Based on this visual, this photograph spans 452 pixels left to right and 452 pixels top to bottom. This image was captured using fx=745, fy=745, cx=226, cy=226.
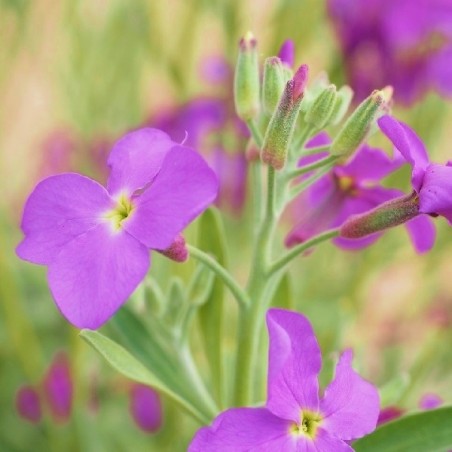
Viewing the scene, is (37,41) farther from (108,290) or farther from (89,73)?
(108,290)

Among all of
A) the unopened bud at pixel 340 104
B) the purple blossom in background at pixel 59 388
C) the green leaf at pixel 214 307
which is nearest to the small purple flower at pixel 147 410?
the purple blossom in background at pixel 59 388

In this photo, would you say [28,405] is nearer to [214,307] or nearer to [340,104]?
[214,307]

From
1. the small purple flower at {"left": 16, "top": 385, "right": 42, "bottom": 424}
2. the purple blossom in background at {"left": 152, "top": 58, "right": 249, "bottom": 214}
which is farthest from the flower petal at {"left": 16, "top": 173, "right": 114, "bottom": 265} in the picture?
the small purple flower at {"left": 16, "top": 385, "right": 42, "bottom": 424}

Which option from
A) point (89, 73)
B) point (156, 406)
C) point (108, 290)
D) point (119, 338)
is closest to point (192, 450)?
point (108, 290)

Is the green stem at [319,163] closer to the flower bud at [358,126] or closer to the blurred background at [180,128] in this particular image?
the flower bud at [358,126]

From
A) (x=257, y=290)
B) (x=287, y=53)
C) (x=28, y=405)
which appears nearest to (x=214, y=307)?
(x=257, y=290)

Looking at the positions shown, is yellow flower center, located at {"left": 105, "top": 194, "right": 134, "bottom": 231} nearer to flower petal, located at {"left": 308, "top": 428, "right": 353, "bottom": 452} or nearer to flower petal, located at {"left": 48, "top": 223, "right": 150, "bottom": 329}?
flower petal, located at {"left": 48, "top": 223, "right": 150, "bottom": 329}
